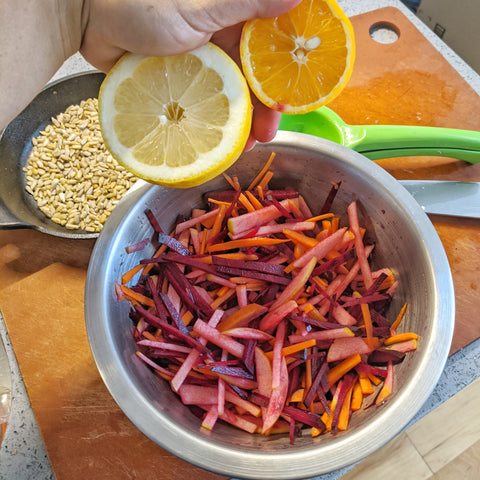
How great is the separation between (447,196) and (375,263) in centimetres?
37

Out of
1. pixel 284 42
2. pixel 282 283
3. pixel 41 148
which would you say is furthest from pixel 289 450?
pixel 41 148

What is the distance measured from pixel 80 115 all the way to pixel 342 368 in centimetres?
122

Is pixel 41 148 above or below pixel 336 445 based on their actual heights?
above

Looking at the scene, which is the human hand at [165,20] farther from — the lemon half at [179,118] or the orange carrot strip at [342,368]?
the orange carrot strip at [342,368]

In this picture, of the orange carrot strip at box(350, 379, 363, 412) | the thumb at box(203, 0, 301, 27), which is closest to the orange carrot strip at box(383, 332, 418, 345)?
the orange carrot strip at box(350, 379, 363, 412)

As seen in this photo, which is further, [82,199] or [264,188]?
[82,199]

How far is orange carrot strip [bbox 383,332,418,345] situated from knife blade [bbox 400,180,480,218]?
0.49 metres

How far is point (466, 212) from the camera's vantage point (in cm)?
129

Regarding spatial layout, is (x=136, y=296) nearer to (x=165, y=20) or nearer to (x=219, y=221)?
(x=219, y=221)

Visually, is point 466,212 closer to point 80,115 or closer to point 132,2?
point 132,2

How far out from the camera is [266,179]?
45.8 inches

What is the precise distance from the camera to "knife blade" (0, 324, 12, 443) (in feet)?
3.58

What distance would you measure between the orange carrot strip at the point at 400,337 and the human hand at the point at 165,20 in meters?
0.70

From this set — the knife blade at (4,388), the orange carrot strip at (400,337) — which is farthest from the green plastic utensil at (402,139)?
the knife blade at (4,388)
